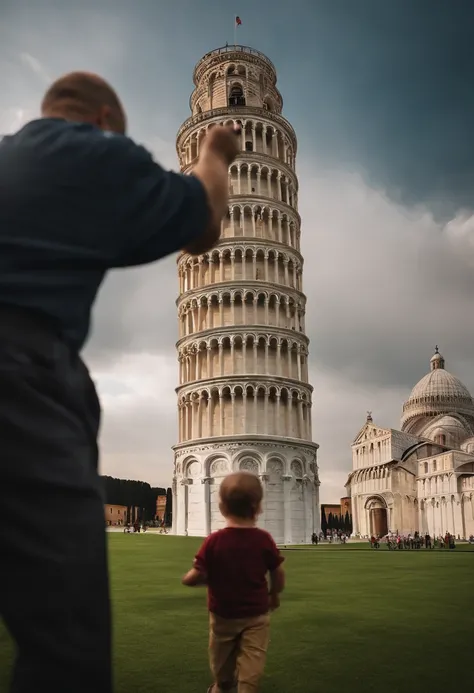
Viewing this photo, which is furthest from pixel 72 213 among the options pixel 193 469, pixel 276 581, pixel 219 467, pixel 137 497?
pixel 137 497

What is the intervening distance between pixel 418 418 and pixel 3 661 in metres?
104

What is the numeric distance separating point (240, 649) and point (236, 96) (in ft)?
225

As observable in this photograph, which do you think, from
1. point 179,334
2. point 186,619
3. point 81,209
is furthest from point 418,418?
point 81,209

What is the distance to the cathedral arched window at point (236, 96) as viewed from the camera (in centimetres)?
6712

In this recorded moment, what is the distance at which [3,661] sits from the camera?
7.38 metres

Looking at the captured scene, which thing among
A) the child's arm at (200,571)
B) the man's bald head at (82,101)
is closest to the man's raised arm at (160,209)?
the man's bald head at (82,101)

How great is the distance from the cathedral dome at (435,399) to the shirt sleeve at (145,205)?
349 ft

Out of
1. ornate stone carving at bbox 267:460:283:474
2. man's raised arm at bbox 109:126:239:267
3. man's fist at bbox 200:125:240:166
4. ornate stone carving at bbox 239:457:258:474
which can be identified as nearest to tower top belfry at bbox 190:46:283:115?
ornate stone carving at bbox 239:457:258:474

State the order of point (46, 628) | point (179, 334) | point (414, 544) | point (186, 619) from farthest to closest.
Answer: point (179, 334), point (414, 544), point (186, 619), point (46, 628)

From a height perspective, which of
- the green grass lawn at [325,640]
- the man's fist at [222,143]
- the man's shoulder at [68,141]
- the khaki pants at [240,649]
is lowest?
the green grass lawn at [325,640]

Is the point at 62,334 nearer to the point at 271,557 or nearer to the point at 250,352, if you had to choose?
the point at 271,557

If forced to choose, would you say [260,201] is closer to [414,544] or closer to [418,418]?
[414,544]

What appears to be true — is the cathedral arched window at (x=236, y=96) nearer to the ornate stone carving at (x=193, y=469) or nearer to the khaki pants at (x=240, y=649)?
the ornate stone carving at (x=193, y=469)

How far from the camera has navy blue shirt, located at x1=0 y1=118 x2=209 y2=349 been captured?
2.09m
